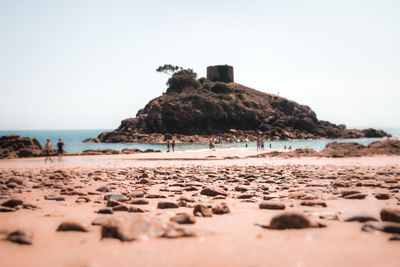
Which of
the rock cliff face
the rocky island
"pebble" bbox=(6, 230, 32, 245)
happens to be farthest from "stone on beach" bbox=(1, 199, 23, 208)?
the rock cliff face

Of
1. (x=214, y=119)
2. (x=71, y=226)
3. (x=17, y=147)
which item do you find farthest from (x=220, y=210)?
(x=214, y=119)

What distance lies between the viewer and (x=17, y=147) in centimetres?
2636

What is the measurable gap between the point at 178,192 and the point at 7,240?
12.9ft

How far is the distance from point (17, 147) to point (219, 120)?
75615 mm

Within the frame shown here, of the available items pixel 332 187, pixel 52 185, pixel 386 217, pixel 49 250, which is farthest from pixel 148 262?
pixel 52 185

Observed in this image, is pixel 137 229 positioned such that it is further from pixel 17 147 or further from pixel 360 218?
pixel 17 147

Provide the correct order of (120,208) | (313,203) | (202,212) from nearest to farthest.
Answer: (202,212)
(120,208)
(313,203)

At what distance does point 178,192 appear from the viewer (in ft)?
20.9

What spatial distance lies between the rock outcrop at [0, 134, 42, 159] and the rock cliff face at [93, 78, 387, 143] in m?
53.6

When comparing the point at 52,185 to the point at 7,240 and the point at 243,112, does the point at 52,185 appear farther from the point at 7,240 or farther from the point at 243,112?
the point at 243,112

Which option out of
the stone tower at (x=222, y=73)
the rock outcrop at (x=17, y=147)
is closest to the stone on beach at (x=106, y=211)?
the rock outcrop at (x=17, y=147)

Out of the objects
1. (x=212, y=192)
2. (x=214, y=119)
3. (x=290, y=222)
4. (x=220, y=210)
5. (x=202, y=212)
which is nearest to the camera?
(x=290, y=222)

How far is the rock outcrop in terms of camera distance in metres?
24.8

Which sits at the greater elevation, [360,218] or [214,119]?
[214,119]
